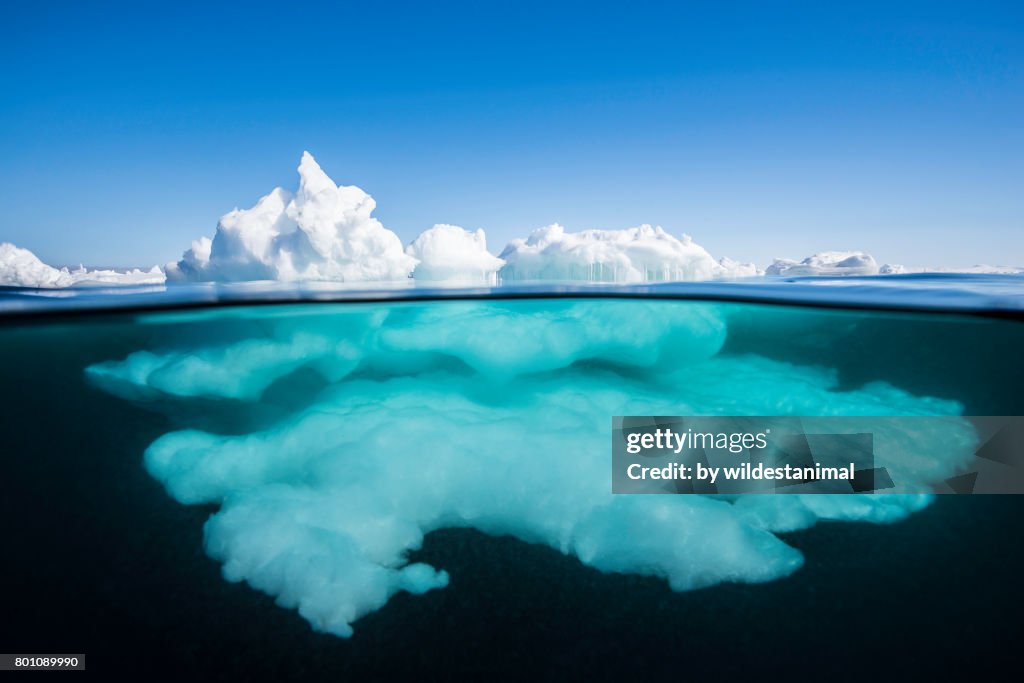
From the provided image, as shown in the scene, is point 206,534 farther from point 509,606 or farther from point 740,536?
point 740,536

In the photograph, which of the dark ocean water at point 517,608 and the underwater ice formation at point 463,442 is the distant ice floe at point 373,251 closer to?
the underwater ice formation at point 463,442

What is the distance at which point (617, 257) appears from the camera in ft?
49.6

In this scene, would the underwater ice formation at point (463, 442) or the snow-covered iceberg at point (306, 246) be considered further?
the snow-covered iceberg at point (306, 246)

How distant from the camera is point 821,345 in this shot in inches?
594

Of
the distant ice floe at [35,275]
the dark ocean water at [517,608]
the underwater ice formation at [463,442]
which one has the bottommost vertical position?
the dark ocean water at [517,608]

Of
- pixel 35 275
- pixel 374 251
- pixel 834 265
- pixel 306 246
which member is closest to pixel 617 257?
pixel 834 265

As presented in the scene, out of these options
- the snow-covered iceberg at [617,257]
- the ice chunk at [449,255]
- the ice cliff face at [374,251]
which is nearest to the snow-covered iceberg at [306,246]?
the ice cliff face at [374,251]

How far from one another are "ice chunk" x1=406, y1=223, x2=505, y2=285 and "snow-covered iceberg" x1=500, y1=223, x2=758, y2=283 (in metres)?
1.34

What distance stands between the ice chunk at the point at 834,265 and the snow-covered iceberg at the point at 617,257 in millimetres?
1628

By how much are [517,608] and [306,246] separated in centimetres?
1561

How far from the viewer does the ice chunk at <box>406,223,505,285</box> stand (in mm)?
16297

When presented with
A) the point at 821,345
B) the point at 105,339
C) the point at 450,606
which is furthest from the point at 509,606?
the point at 821,345

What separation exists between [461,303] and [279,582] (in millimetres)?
6559

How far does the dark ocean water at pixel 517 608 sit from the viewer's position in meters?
4.39
